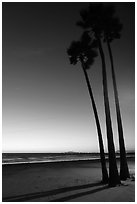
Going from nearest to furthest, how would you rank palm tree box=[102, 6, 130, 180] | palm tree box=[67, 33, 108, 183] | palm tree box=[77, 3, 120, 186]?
palm tree box=[77, 3, 120, 186] → palm tree box=[102, 6, 130, 180] → palm tree box=[67, 33, 108, 183]

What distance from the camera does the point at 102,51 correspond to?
39.9 feet

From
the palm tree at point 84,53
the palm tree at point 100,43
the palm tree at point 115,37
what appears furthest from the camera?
the palm tree at point 84,53

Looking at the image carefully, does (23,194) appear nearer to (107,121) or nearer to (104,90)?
(107,121)

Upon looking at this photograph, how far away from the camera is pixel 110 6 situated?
37.7ft

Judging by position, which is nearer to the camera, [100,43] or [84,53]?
[100,43]

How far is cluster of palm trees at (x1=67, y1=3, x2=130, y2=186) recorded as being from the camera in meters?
11.3

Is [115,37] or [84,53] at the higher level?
[115,37]

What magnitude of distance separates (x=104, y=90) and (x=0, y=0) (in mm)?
6632

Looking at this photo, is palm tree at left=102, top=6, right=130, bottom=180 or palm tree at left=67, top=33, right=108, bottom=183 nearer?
palm tree at left=102, top=6, right=130, bottom=180

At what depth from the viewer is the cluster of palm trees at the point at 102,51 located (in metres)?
11.3

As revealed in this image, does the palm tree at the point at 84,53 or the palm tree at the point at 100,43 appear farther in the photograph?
the palm tree at the point at 84,53

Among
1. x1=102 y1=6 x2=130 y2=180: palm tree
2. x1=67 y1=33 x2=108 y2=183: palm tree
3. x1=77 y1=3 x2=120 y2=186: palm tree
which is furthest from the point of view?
x1=67 y1=33 x2=108 y2=183: palm tree

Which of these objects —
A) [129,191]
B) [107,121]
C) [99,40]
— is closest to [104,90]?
[107,121]

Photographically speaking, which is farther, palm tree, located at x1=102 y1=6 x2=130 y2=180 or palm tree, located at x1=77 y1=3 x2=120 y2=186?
palm tree, located at x1=102 y1=6 x2=130 y2=180
